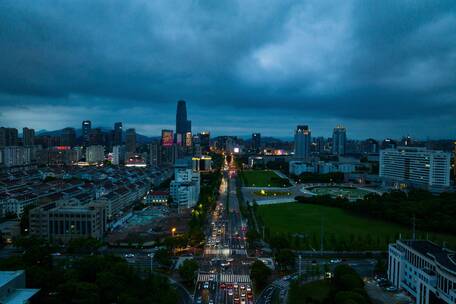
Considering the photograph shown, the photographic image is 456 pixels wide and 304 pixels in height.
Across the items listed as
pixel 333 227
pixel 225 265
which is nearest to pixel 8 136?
pixel 333 227

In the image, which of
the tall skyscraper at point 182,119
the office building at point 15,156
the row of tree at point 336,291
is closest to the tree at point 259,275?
the row of tree at point 336,291

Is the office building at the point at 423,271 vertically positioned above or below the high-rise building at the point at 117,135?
below

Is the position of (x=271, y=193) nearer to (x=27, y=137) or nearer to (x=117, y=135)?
(x=27, y=137)

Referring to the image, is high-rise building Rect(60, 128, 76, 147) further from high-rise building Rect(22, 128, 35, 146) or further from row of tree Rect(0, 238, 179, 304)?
row of tree Rect(0, 238, 179, 304)

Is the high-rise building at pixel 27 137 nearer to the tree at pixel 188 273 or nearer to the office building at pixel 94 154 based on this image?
the office building at pixel 94 154

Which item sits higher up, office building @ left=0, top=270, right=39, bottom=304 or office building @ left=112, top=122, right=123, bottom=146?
office building @ left=112, top=122, right=123, bottom=146

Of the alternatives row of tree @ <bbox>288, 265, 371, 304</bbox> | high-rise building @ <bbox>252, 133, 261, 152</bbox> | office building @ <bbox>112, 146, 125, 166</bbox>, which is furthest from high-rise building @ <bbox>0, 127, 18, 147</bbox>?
high-rise building @ <bbox>252, 133, 261, 152</bbox>
